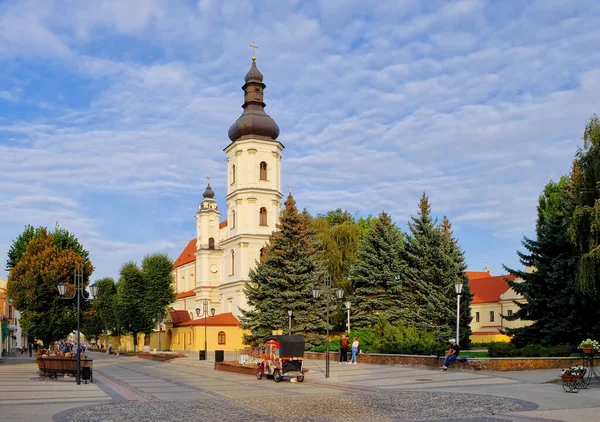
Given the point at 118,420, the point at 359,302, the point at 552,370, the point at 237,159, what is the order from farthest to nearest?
1. the point at 237,159
2. the point at 359,302
3. the point at 552,370
4. the point at 118,420

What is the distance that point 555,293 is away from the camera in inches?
1379

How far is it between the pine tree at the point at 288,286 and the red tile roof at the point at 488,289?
1413 inches

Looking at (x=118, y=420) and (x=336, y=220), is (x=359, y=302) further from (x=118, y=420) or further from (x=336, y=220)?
(x=118, y=420)

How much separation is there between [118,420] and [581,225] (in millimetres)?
23166

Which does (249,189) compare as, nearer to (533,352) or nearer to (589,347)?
(533,352)

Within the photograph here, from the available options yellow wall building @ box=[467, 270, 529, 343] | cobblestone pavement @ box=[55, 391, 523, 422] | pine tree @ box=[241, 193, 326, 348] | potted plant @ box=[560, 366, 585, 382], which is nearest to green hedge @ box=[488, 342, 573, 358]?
potted plant @ box=[560, 366, 585, 382]

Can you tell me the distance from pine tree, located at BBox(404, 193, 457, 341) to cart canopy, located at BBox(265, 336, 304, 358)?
20941mm

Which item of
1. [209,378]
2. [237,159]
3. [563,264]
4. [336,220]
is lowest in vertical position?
[209,378]

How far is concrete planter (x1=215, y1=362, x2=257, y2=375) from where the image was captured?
1146 inches

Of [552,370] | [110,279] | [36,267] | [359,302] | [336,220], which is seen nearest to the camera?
[552,370]

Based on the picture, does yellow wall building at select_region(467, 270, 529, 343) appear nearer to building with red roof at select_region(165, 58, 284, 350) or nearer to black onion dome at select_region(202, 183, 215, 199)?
building with red roof at select_region(165, 58, 284, 350)

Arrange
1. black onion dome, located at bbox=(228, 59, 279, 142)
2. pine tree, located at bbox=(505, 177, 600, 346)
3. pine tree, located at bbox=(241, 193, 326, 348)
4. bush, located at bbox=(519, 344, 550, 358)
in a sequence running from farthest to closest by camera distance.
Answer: black onion dome, located at bbox=(228, 59, 279, 142), pine tree, located at bbox=(241, 193, 326, 348), pine tree, located at bbox=(505, 177, 600, 346), bush, located at bbox=(519, 344, 550, 358)

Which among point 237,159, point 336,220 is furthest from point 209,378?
point 336,220

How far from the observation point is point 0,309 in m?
69.2
